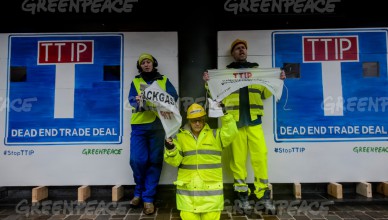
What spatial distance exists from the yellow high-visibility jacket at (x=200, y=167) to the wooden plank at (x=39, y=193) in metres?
2.22

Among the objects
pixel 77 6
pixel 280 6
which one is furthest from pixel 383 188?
pixel 77 6

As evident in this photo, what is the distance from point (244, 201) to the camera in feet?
12.1

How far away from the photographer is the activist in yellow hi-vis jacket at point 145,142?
374cm

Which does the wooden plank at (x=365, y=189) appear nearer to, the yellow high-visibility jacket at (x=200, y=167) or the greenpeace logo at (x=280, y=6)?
the yellow high-visibility jacket at (x=200, y=167)

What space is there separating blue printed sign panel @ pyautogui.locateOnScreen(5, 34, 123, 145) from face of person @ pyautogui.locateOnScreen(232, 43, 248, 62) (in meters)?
1.81

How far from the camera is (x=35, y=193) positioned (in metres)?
3.96

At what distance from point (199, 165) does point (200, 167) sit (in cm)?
3

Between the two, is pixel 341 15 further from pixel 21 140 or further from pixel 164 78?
pixel 21 140

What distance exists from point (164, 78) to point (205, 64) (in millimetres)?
720

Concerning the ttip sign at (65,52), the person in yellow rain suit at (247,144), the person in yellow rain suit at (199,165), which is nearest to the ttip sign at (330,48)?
the person in yellow rain suit at (247,144)

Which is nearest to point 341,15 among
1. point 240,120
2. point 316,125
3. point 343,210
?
point 316,125

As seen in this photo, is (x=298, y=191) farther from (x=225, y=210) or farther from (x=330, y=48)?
(x=330, y=48)

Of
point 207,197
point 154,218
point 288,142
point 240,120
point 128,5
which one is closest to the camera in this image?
point 207,197

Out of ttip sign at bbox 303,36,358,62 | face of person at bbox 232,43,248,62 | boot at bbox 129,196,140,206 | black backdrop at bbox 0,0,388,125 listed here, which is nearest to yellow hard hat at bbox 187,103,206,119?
black backdrop at bbox 0,0,388,125
